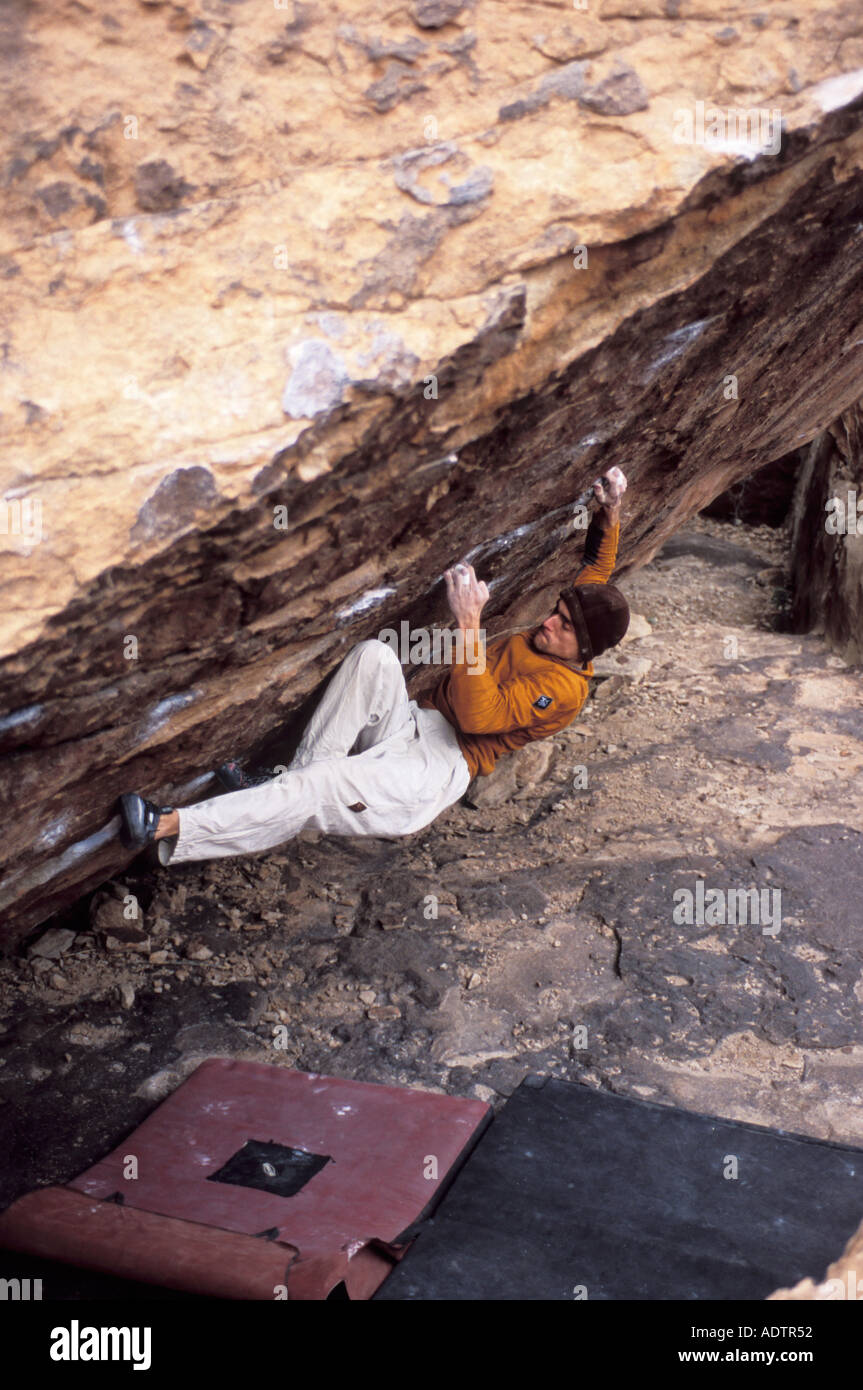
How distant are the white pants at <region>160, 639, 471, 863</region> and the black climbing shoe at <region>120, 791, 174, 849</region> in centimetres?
10

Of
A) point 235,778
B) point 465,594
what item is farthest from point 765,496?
point 235,778

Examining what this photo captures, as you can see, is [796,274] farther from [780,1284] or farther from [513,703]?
[780,1284]

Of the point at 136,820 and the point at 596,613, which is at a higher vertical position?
the point at 596,613

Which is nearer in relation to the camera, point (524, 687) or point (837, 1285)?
point (837, 1285)

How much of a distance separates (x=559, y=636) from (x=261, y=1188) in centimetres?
202

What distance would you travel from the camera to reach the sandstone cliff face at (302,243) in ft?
7.24

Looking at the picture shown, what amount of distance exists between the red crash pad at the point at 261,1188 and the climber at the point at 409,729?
79 centimetres

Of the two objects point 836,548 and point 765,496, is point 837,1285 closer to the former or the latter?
point 836,548

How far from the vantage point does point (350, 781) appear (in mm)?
3773

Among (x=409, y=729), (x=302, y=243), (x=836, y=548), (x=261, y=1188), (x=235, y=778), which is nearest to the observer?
(x=302, y=243)

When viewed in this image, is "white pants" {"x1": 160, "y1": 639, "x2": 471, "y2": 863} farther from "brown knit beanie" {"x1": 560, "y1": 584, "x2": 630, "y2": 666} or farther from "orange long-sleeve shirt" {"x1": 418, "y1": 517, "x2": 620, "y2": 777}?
"brown knit beanie" {"x1": 560, "y1": 584, "x2": 630, "y2": 666}

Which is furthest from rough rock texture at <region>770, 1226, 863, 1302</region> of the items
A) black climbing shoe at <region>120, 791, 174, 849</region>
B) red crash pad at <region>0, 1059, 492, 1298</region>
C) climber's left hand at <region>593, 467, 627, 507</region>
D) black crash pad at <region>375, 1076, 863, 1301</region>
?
climber's left hand at <region>593, 467, 627, 507</region>

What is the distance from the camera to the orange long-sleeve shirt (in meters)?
3.83

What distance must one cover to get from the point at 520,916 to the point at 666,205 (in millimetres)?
2760
